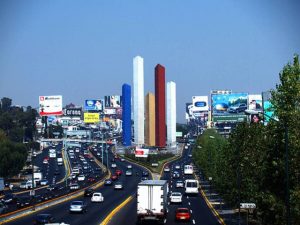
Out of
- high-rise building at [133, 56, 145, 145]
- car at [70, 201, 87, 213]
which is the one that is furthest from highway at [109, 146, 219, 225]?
high-rise building at [133, 56, 145, 145]

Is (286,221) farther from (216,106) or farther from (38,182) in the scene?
(216,106)

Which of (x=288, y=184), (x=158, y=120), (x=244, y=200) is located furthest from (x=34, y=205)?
(x=158, y=120)

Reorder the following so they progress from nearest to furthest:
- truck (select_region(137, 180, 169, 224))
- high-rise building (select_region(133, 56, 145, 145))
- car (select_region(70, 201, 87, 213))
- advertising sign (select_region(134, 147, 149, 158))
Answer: truck (select_region(137, 180, 169, 224)) → car (select_region(70, 201, 87, 213)) → advertising sign (select_region(134, 147, 149, 158)) → high-rise building (select_region(133, 56, 145, 145))

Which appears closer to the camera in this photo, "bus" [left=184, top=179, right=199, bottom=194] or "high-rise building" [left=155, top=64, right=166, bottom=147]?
"bus" [left=184, top=179, right=199, bottom=194]

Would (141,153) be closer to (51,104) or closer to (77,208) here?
(51,104)

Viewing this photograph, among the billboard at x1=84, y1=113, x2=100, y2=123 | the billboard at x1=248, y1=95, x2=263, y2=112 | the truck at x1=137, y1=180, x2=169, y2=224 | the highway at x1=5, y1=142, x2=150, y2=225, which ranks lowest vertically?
the highway at x1=5, y1=142, x2=150, y2=225

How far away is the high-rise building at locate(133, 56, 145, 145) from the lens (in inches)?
7352

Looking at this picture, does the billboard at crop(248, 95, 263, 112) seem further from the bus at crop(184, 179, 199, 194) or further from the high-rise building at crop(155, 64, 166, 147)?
the bus at crop(184, 179, 199, 194)

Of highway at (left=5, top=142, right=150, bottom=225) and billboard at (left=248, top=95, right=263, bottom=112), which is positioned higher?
billboard at (left=248, top=95, right=263, bottom=112)

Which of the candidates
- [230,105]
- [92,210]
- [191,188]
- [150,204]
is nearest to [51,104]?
[230,105]

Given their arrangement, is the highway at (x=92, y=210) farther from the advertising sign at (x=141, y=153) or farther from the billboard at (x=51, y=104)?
the advertising sign at (x=141, y=153)

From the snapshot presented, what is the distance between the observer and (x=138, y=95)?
189m

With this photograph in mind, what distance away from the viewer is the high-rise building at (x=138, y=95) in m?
187

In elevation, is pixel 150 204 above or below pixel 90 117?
below
